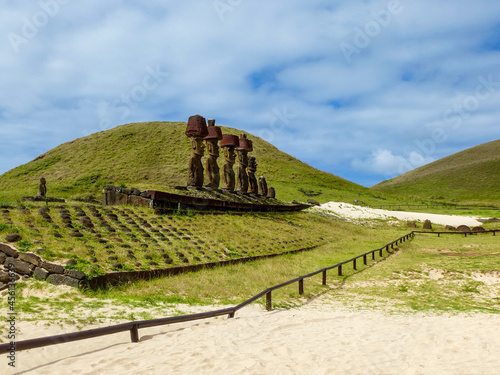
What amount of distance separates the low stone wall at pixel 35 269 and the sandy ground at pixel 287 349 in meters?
2.17

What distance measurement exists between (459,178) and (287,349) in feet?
409

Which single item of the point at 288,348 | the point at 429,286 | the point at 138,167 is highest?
the point at 138,167

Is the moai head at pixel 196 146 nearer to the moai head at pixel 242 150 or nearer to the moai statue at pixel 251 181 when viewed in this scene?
the moai head at pixel 242 150

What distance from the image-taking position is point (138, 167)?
60.7m

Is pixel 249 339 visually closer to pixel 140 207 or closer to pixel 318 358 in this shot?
pixel 318 358

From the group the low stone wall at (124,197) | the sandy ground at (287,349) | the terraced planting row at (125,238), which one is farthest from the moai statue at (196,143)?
the sandy ground at (287,349)

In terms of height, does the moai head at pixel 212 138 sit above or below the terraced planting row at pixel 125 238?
above

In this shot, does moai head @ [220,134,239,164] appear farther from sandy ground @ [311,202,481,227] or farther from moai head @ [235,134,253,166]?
sandy ground @ [311,202,481,227]

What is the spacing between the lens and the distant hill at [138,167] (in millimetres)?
53688

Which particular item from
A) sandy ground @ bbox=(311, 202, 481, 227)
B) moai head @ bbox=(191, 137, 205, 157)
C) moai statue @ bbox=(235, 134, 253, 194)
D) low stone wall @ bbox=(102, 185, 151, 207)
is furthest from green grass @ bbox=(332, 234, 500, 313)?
sandy ground @ bbox=(311, 202, 481, 227)

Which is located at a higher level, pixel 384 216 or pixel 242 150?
pixel 242 150

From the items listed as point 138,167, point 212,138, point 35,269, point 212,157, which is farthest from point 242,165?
point 138,167

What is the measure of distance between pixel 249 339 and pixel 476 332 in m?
3.96

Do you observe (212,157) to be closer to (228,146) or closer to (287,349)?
(228,146)
